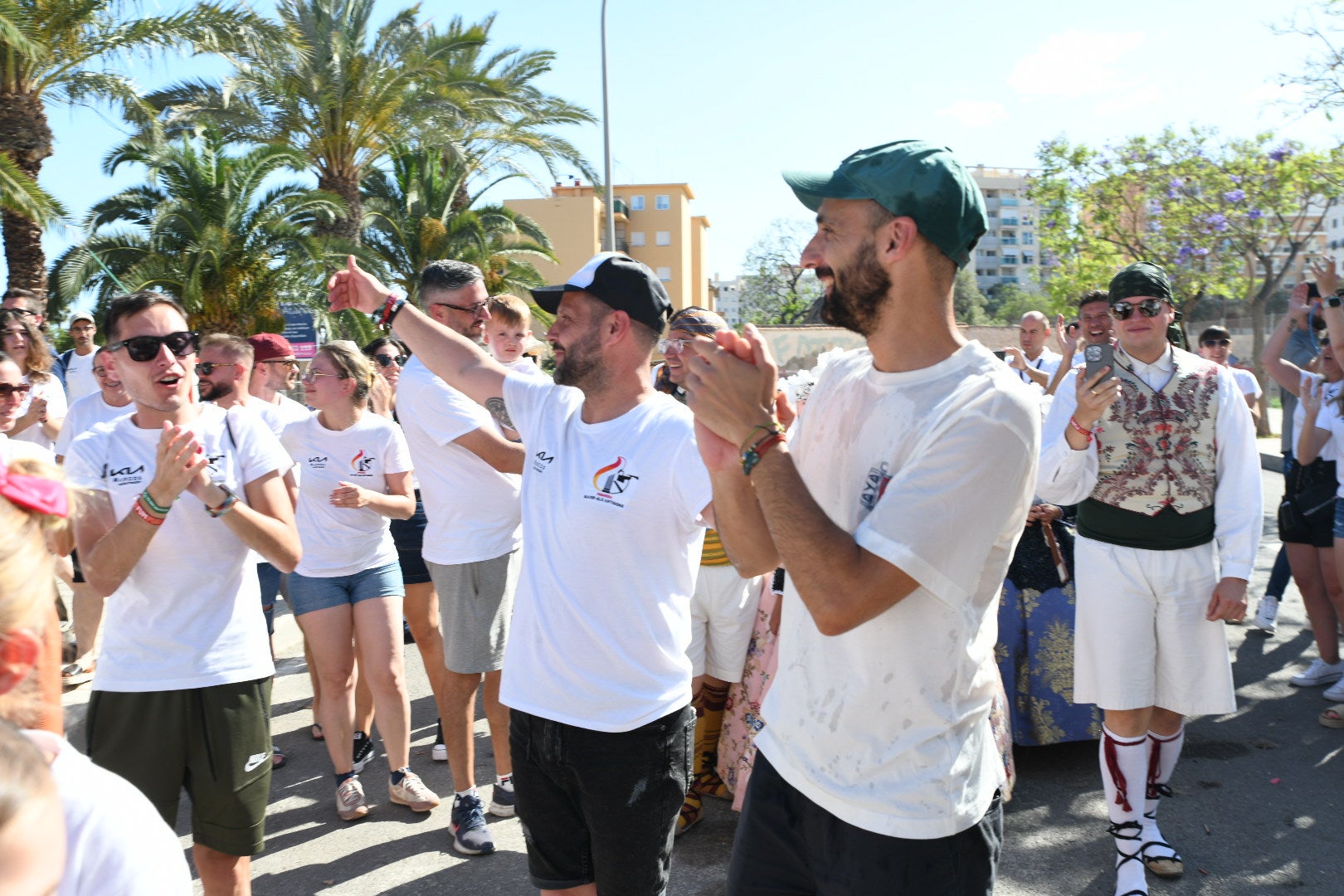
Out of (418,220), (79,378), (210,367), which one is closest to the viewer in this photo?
(210,367)

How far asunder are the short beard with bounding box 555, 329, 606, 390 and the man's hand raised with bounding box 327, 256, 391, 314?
837 mm

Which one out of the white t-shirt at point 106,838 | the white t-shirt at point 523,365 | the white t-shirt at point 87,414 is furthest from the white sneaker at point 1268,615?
the white t-shirt at point 106,838

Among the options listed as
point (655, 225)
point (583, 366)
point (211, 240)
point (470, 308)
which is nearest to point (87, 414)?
point (470, 308)

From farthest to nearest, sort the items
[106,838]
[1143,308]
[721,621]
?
1. [721,621]
2. [1143,308]
3. [106,838]

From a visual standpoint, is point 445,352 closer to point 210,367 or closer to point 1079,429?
point 1079,429

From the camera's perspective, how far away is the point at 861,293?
2.03 meters

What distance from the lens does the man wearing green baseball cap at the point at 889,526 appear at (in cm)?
181

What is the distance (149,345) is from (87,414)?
9.10 feet

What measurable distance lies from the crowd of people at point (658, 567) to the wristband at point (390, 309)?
0.02m

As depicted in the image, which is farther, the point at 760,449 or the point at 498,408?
the point at 498,408

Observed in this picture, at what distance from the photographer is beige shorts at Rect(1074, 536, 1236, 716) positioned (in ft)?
12.3

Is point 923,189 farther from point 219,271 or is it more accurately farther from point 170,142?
point 170,142

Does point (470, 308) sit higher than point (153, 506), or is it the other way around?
point (470, 308)

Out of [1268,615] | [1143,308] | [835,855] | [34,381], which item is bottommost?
[1268,615]
